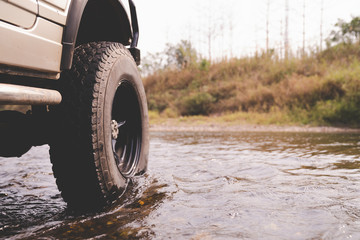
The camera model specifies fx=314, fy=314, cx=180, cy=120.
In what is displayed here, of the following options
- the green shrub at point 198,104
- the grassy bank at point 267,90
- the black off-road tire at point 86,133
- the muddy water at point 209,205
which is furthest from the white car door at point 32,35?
the green shrub at point 198,104

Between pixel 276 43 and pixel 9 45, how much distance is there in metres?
14.1

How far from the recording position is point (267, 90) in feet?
36.0

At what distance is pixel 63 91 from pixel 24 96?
14.4 inches

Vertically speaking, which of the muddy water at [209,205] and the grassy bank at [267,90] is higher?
the grassy bank at [267,90]

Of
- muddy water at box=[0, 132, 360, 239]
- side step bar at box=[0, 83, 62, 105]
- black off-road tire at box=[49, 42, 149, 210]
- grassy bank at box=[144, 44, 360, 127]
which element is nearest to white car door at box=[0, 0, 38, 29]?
side step bar at box=[0, 83, 62, 105]

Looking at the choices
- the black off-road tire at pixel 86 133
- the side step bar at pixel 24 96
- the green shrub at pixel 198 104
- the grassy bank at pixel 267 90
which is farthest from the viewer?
the green shrub at pixel 198 104

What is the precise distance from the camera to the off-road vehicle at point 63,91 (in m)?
1.28

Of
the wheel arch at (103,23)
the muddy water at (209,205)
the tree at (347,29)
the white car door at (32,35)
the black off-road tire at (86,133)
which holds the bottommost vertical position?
the muddy water at (209,205)

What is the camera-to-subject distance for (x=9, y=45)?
1.21m

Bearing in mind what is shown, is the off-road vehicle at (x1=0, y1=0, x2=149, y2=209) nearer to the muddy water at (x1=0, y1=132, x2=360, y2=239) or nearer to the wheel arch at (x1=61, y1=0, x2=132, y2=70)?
the wheel arch at (x1=61, y1=0, x2=132, y2=70)

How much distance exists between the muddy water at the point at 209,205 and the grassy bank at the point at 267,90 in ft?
21.4

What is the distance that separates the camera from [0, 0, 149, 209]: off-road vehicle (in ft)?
4.20

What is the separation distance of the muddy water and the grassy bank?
256 inches

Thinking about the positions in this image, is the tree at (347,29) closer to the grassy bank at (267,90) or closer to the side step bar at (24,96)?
the grassy bank at (267,90)
